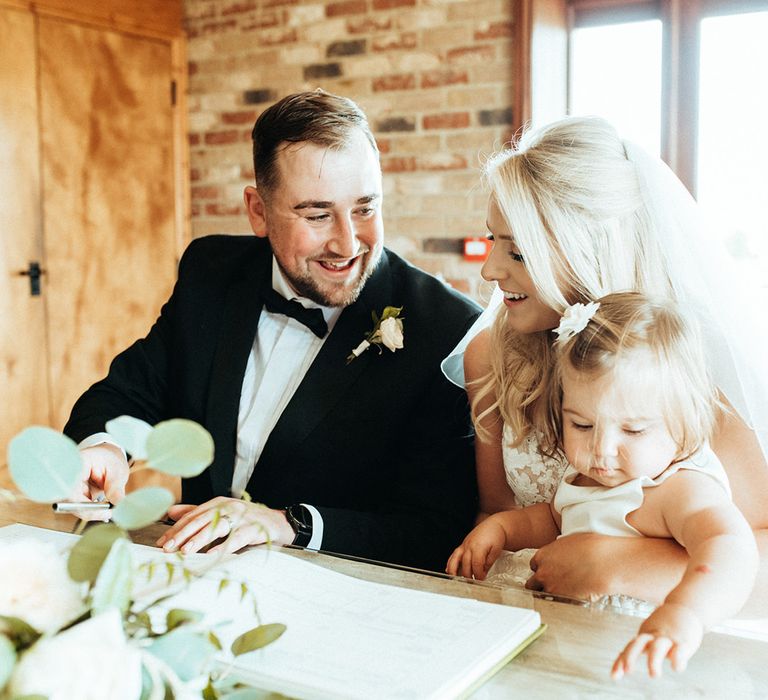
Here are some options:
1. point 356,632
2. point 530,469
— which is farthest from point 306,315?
point 356,632

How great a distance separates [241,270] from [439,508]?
85 cm

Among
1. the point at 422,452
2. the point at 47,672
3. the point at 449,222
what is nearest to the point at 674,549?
the point at 422,452

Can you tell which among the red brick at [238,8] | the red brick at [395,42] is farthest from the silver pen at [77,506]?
the red brick at [238,8]

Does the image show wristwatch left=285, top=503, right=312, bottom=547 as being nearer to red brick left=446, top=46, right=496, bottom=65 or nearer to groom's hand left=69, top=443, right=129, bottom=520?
groom's hand left=69, top=443, right=129, bottom=520

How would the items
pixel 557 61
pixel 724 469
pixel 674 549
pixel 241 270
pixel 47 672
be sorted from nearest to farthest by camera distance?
pixel 47 672, pixel 674 549, pixel 724 469, pixel 241 270, pixel 557 61

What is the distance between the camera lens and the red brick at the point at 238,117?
14.3 feet

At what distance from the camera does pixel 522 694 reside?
94cm

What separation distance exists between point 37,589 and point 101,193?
400cm

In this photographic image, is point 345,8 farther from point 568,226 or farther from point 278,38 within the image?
point 568,226

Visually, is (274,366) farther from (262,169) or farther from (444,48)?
(444,48)

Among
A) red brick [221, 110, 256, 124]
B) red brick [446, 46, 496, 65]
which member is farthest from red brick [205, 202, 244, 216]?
red brick [446, 46, 496, 65]

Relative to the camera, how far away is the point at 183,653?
676mm

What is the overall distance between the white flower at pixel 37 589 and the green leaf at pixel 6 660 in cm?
3

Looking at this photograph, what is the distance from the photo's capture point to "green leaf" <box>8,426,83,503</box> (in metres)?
0.66
